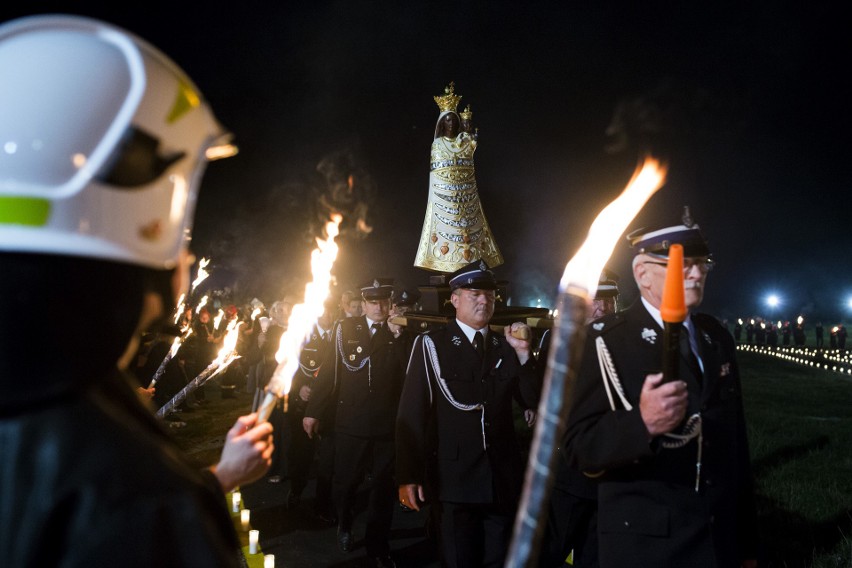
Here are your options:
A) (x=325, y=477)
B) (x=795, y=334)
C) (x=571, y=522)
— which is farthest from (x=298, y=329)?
(x=795, y=334)

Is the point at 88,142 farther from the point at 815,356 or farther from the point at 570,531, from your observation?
the point at 815,356

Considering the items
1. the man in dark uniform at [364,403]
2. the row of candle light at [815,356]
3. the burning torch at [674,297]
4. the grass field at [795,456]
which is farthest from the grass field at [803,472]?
the row of candle light at [815,356]

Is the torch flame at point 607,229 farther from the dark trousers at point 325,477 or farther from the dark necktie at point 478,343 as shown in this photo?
the dark trousers at point 325,477

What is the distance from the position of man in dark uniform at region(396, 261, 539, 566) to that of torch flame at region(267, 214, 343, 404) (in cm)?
161

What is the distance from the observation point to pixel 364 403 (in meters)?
6.93

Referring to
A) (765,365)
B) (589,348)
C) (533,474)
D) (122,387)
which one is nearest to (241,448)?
(122,387)

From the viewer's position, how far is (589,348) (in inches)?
132

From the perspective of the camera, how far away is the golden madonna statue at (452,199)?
11.1 m

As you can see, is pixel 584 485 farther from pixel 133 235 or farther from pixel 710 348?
pixel 133 235

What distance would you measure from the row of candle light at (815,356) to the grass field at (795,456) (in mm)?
5520

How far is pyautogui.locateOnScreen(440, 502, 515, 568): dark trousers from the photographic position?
180 inches

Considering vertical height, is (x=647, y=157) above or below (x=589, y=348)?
above

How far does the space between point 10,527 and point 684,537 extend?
289 centimetres

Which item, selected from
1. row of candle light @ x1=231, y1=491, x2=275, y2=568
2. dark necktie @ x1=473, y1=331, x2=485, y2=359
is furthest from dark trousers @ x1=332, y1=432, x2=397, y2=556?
dark necktie @ x1=473, y1=331, x2=485, y2=359
